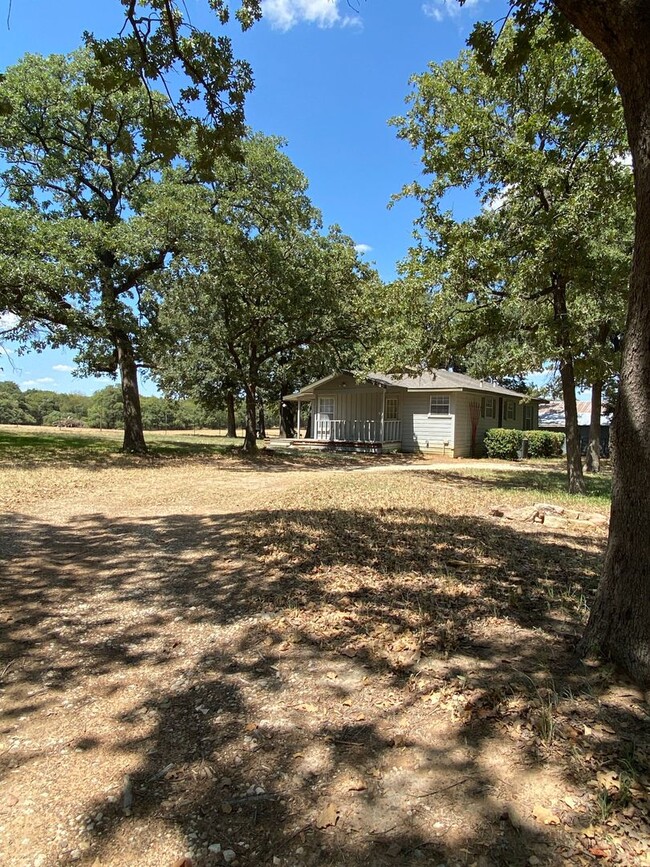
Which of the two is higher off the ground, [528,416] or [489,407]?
[489,407]

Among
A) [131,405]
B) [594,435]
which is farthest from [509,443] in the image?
[131,405]

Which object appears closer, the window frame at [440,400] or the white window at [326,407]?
the window frame at [440,400]

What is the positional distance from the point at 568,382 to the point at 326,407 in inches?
584

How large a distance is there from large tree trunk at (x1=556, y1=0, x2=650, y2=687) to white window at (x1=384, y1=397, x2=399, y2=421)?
20.6 metres

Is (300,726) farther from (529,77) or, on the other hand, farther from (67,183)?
(67,183)

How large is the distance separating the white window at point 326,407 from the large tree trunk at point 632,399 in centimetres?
2197

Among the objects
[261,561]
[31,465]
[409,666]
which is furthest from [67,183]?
[409,666]

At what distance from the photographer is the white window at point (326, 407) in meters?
24.7

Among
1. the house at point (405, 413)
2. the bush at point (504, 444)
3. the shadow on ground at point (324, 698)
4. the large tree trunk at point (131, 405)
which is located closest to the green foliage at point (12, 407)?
the house at point (405, 413)

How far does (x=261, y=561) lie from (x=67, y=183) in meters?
15.7

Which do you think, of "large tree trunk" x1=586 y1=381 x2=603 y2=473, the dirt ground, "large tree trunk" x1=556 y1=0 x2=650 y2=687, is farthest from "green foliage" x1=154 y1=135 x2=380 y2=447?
"large tree trunk" x1=556 y1=0 x2=650 y2=687

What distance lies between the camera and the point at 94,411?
52.1m

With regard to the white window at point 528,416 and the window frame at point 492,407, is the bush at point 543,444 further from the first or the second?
the white window at point 528,416

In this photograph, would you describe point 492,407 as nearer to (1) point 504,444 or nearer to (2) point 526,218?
(1) point 504,444
